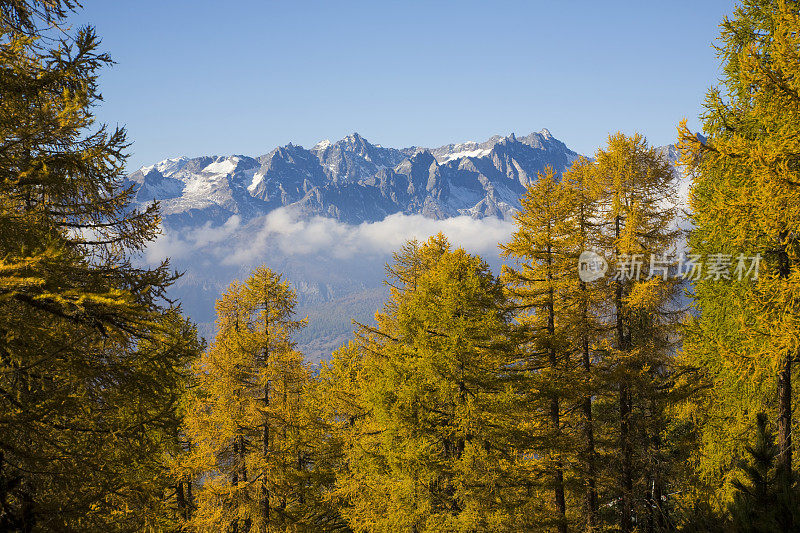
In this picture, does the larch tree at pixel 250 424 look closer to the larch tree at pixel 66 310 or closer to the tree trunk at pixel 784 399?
the larch tree at pixel 66 310

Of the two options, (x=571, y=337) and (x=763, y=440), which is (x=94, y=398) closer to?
(x=763, y=440)

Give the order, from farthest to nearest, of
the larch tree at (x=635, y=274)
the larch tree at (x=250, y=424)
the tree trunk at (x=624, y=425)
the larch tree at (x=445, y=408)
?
the larch tree at (x=250, y=424)
the tree trunk at (x=624, y=425)
the larch tree at (x=635, y=274)
the larch tree at (x=445, y=408)

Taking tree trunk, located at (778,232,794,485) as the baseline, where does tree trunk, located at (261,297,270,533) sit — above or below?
below

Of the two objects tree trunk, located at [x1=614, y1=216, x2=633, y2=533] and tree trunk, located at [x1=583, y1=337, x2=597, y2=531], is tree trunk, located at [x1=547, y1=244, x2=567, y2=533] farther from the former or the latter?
tree trunk, located at [x1=614, y1=216, x2=633, y2=533]

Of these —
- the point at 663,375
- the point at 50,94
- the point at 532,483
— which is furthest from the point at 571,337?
the point at 50,94

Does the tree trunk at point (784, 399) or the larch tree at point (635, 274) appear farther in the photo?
the larch tree at point (635, 274)

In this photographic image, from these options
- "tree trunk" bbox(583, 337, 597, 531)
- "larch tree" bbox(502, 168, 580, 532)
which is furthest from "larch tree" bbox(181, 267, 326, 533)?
"tree trunk" bbox(583, 337, 597, 531)

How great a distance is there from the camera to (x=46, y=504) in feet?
17.0

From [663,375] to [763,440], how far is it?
34.4 feet

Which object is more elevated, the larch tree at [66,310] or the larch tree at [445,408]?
the larch tree at [66,310]

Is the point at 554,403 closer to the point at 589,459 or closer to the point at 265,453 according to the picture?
the point at 589,459

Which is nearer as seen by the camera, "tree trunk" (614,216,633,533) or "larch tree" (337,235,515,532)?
"larch tree" (337,235,515,532)

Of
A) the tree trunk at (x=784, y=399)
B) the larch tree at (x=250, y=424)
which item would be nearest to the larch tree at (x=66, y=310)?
the larch tree at (x=250, y=424)

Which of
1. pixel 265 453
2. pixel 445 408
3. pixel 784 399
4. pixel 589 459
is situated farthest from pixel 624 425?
pixel 265 453
